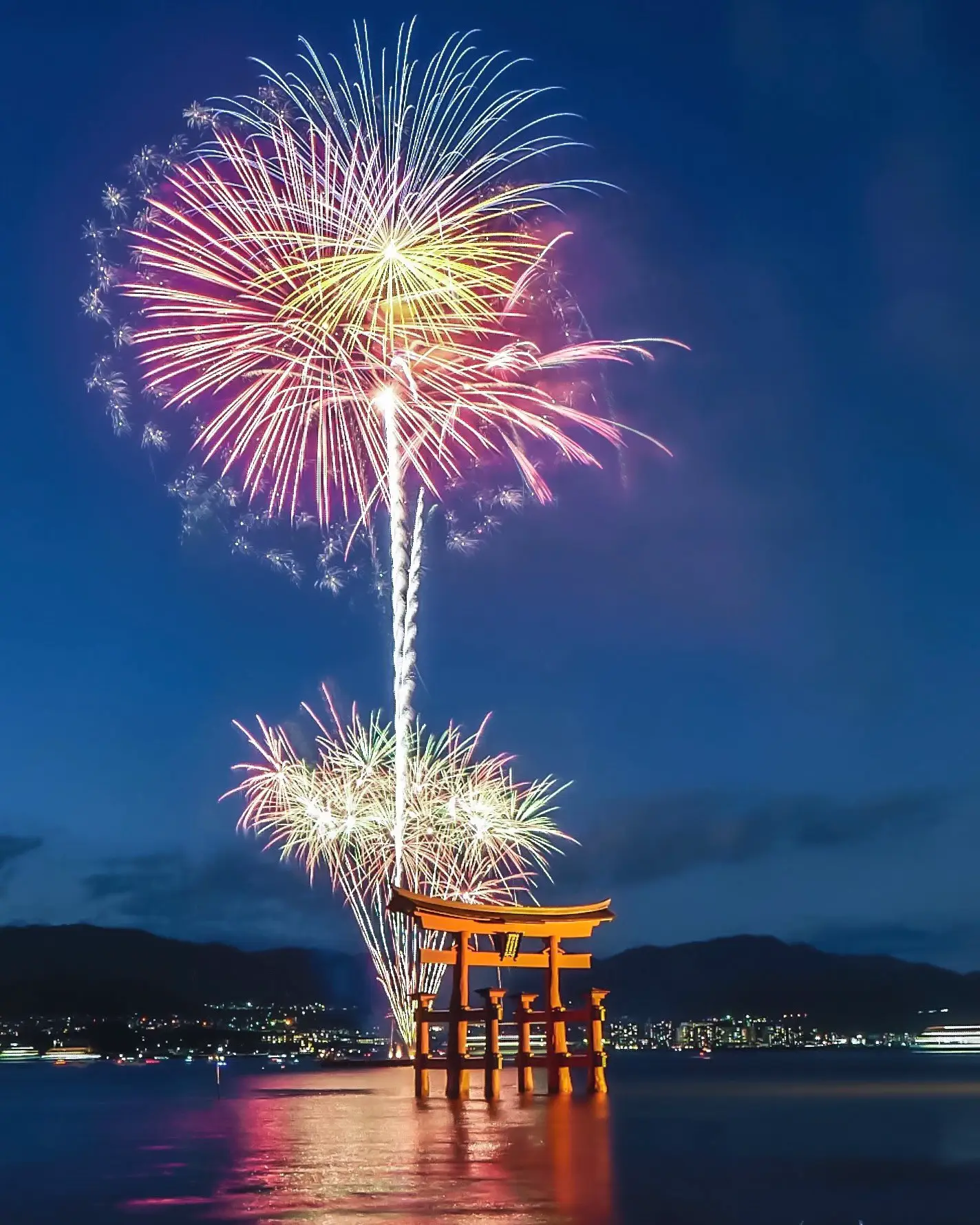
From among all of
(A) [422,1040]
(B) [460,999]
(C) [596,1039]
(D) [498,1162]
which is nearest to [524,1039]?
(C) [596,1039]

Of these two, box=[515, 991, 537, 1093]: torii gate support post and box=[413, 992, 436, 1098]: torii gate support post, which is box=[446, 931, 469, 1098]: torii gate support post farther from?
box=[515, 991, 537, 1093]: torii gate support post

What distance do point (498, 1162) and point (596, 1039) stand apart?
23458 mm

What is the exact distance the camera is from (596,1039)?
46844mm

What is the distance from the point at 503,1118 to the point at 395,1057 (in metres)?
51.1

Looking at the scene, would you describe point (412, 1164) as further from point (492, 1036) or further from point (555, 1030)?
point (555, 1030)

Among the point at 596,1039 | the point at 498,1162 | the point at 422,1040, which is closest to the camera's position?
the point at 498,1162

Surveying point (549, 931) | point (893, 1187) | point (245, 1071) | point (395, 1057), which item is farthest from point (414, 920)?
point (245, 1071)

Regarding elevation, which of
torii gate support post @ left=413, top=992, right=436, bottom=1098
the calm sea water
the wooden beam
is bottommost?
the calm sea water

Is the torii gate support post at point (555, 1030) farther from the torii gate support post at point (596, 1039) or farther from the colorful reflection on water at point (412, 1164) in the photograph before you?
the colorful reflection on water at point (412, 1164)

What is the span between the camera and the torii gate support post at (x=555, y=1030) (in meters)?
43.9

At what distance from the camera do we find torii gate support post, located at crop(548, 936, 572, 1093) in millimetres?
43875

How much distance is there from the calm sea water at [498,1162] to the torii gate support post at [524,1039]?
8.89 ft

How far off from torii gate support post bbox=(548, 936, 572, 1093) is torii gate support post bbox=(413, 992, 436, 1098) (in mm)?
3980

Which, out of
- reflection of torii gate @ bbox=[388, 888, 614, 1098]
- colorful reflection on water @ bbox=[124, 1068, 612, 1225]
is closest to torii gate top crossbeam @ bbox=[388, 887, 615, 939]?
reflection of torii gate @ bbox=[388, 888, 614, 1098]
